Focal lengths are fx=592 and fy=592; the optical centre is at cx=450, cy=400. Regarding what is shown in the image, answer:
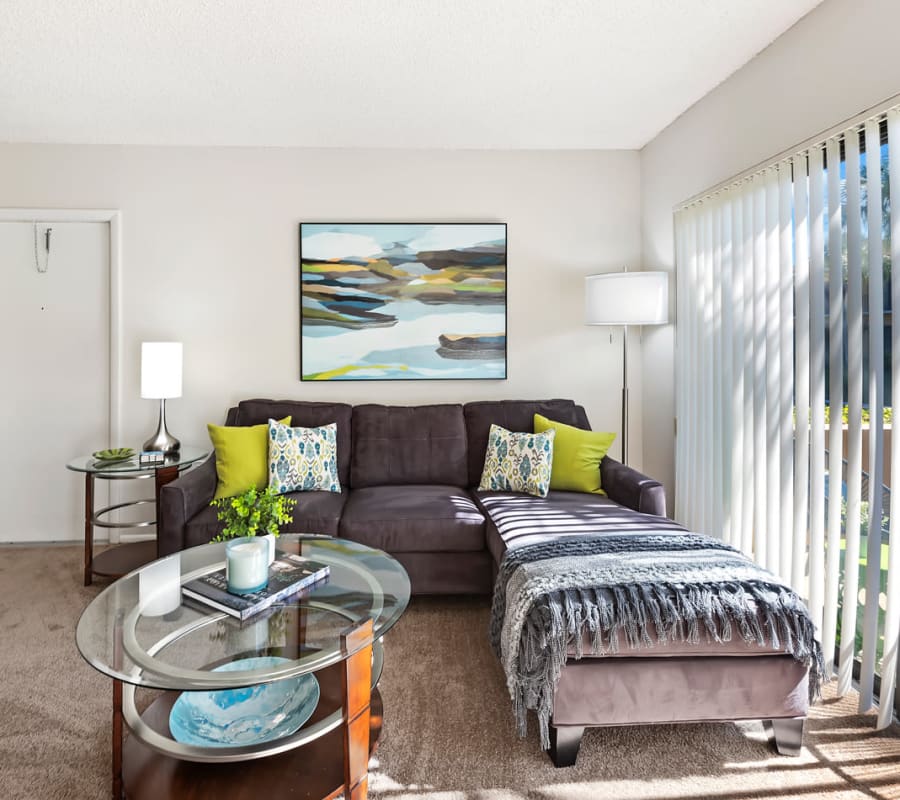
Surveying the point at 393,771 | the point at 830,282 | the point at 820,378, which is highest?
the point at 830,282

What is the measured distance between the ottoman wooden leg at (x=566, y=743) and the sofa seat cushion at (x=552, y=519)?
65cm

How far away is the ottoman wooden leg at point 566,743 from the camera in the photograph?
1.73m

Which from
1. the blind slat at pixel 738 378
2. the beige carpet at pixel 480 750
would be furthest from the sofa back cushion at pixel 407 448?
the blind slat at pixel 738 378

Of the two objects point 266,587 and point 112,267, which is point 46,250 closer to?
point 112,267

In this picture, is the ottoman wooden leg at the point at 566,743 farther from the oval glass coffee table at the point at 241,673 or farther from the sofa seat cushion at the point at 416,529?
the sofa seat cushion at the point at 416,529

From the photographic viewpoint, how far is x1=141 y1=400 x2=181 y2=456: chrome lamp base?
3279 millimetres

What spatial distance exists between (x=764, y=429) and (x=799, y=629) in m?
0.99

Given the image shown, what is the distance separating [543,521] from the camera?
8.20 feet

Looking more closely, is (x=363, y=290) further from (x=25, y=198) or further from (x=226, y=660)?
(x=226, y=660)

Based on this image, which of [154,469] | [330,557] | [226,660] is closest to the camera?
[226,660]

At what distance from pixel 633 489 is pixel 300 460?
1.68 m

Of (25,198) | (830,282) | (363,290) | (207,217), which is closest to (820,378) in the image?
(830,282)

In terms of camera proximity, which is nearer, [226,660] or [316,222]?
[226,660]

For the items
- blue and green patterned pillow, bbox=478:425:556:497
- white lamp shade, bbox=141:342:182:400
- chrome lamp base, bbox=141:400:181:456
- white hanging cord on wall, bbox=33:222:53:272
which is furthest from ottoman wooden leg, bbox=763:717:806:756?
white hanging cord on wall, bbox=33:222:53:272
